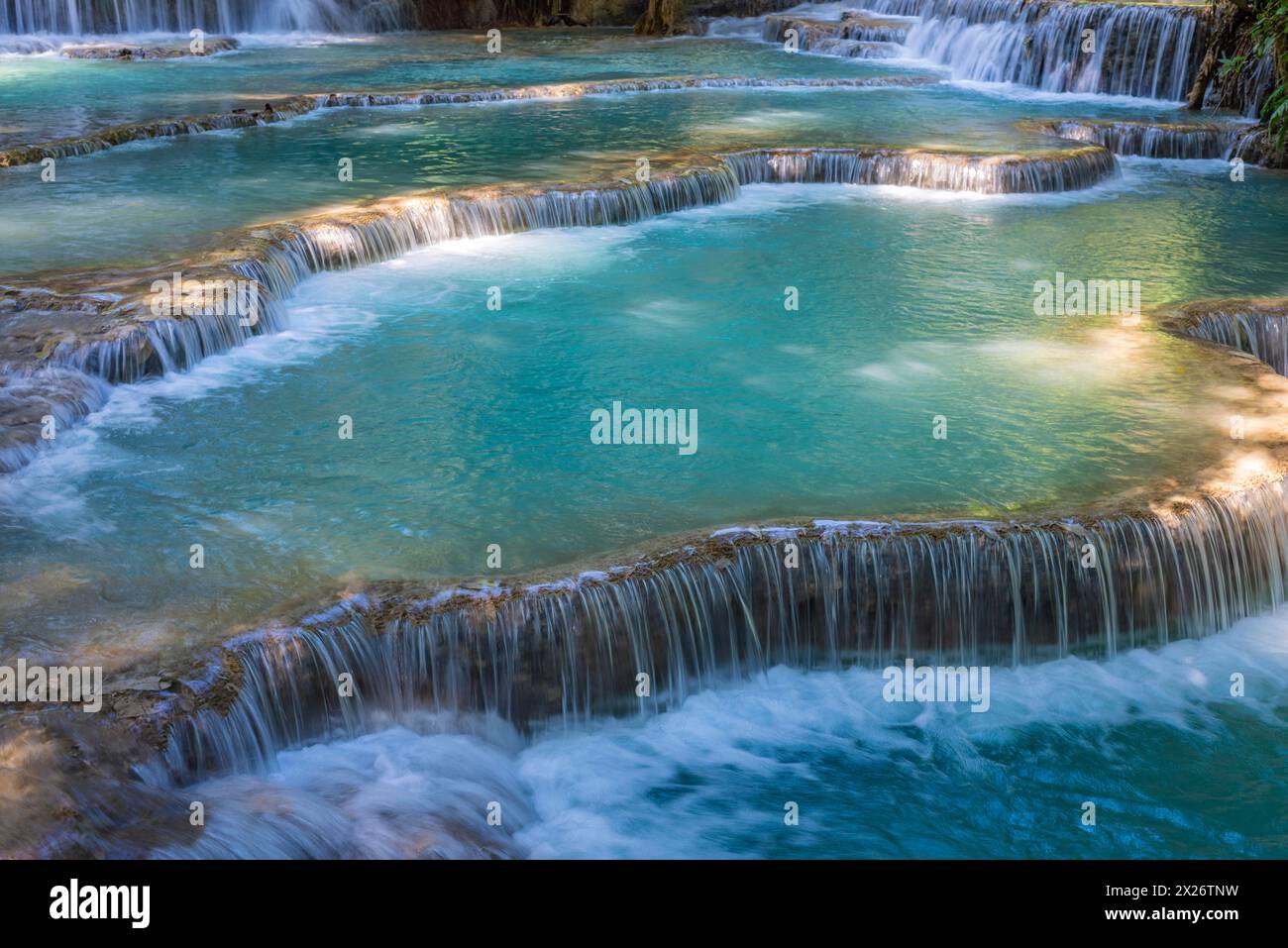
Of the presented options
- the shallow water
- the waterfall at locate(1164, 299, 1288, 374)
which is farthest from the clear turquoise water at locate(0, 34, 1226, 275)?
the shallow water

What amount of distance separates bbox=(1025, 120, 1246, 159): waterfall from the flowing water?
2.93m

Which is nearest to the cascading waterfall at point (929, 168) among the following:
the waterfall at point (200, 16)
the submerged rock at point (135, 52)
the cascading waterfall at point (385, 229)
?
the cascading waterfall at point (385, 229)

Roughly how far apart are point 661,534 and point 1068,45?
1383 centimetres

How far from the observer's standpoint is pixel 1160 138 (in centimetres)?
1425

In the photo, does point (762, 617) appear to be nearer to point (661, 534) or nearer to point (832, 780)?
point (661, 534)

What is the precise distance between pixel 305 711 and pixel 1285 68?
12.1 meters

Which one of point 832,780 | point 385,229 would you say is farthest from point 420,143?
point 832,780

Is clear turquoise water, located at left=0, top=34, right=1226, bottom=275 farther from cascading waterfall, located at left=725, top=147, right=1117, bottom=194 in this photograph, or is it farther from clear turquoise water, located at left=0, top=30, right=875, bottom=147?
cascading waterfall, located at left=725, top=147, right=1117, bottom=194

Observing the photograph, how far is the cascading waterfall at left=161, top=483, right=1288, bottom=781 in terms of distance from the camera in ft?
17.8

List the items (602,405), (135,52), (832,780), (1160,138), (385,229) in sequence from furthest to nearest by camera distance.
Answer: (135,52), (1160,138), (385,229), (602,405), (832,780)

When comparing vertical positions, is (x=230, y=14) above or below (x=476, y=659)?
above

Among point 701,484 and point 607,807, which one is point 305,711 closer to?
point 607,807

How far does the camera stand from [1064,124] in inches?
575
